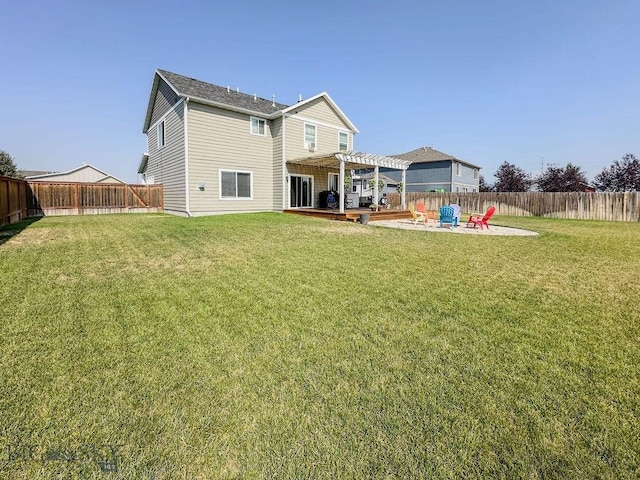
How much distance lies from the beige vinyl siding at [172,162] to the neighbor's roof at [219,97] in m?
1.03

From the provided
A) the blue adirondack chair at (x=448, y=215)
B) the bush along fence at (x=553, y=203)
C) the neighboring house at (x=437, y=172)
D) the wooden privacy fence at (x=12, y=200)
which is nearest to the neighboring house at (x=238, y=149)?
the blue adirondack chair at (x=448, y=215)

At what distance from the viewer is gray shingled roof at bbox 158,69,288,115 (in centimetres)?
1509

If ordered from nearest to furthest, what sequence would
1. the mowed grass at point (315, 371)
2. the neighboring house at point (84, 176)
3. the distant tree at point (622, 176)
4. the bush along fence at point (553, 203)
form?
the mowed grass at point (315, 371) < the bush along fence at point (553, 203) < the distant tree at point (622, 176) < the neighboring house at point (84, 176)

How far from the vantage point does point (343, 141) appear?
67.9 ft

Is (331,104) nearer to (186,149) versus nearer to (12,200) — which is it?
(186,149)

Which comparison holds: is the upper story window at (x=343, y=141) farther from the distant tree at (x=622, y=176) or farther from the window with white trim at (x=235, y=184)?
the distant tree at (x=622, y=176)

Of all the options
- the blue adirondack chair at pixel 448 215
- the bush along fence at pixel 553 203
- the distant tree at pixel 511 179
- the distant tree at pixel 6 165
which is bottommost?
the blue adirondack chair at pixel 448 215

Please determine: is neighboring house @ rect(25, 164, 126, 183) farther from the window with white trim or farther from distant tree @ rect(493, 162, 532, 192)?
distant tree @ rect(493, 162, 532, 192)

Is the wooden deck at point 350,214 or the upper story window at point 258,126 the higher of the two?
the upper story window at point 258,126

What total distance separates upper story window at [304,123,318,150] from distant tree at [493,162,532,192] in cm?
2754

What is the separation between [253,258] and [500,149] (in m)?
37.0

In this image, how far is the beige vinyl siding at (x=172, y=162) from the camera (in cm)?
1503

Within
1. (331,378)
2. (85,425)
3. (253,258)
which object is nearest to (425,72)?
(253,258)

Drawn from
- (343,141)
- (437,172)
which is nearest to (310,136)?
(343,141)
